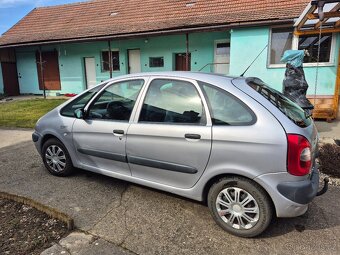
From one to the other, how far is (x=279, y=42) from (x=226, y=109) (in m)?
8.57

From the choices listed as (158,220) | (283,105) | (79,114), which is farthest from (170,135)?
Answer: (79,114)

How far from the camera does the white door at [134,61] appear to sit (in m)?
14.6

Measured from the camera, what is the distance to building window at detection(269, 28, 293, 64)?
389 inches

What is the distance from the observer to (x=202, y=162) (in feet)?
9.28

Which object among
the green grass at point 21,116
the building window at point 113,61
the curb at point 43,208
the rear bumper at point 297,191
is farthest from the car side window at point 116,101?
the building window at point 113,61

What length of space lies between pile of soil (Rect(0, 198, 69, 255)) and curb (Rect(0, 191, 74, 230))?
38mm

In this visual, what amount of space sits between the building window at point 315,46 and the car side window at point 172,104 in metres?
8.29

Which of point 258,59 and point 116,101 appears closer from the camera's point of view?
point 116,101

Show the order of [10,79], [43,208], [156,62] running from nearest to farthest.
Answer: [43,208] → [156,62] → [10,79]

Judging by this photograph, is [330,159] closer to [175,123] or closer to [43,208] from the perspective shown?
[175,123]

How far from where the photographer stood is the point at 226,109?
9.04ft

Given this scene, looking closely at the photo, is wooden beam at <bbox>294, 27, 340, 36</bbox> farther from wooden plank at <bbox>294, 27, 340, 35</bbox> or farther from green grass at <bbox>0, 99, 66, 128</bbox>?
green grass at <bbox>0, 99, 66, 128</bbox>

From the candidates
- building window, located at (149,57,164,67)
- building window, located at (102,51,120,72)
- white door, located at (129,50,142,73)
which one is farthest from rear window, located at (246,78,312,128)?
building window, located at (102,51,120,72)

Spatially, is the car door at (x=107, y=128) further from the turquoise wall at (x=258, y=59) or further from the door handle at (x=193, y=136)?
the turquoise wall at (x=258, y=59)
